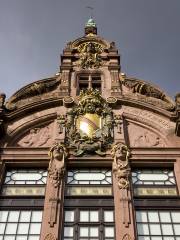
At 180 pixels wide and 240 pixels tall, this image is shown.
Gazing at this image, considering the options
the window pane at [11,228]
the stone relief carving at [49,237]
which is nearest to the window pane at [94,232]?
the stone relief carving at [49,237]

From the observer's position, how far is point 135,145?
2314 cm

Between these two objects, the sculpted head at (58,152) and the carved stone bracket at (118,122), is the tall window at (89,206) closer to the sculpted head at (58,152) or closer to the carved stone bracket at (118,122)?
the sculpted head at (58,152)

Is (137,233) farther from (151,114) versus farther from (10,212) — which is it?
(151,114)

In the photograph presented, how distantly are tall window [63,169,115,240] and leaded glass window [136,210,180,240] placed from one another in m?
1.16

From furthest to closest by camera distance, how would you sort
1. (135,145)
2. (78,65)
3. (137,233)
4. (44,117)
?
(78,65), (44,117), (135,145), (137,233)

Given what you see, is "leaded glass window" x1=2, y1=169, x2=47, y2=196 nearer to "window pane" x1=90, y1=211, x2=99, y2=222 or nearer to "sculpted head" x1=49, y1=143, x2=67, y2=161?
"sculpted head" x1=49, y1=143, x2=67, y2=161

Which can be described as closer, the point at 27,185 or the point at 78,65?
the point at 27,185

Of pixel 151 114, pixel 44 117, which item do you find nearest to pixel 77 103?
pixel 44 117

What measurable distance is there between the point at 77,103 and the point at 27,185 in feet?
20.7

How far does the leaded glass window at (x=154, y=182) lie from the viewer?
2067cm

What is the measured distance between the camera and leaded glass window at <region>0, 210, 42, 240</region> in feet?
60.5

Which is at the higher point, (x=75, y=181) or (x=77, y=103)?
(x=77, y=103)

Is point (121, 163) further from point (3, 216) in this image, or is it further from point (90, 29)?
point (90, 29)

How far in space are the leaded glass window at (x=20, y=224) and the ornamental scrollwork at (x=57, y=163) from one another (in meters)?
1.76
